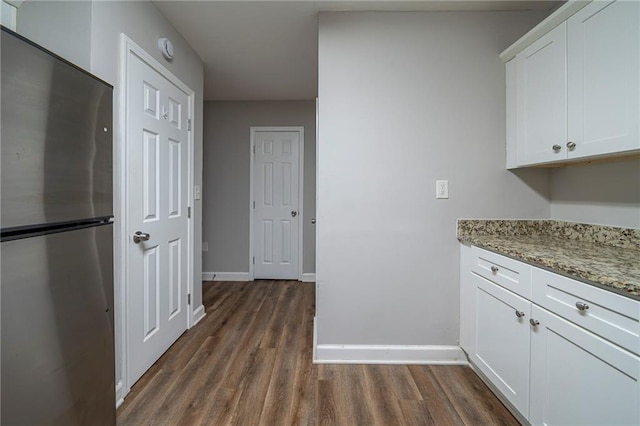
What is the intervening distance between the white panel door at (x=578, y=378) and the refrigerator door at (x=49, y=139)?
6.00 ft

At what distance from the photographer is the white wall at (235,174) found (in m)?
3.85

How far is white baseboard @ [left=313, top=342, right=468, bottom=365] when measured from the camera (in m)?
1.92

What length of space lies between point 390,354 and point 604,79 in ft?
6.19

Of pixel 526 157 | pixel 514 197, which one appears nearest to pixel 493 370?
pixel 514 197

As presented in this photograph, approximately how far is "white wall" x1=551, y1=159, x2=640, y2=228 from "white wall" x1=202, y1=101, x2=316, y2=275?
262 centimetres

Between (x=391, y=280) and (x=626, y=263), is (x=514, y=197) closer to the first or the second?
A: (x=626, y=263)

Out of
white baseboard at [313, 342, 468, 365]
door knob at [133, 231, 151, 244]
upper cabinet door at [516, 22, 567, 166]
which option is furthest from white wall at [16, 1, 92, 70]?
upper cabinet door at [516, 22, 567, 166]

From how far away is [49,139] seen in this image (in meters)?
0.84

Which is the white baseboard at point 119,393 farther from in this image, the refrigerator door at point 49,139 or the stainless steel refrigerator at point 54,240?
the refrigerator door at point 49,139

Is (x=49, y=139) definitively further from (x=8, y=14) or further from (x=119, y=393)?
(x=119, y=393)

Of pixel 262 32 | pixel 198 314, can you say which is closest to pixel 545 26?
pixel 262 32

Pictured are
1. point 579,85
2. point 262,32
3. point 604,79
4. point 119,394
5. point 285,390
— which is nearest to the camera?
point 604,79

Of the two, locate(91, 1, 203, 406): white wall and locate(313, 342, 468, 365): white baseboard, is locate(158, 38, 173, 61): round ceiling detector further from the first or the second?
locate(313, 342, 468, 365): white baseboard

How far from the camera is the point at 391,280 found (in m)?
1.95
